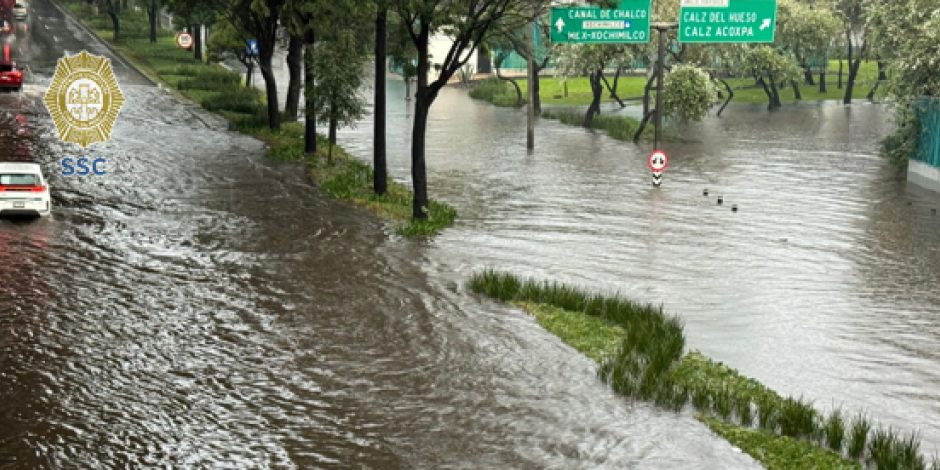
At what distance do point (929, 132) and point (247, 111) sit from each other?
29244 millimetres

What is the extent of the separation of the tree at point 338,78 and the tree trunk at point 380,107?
11.5 feet

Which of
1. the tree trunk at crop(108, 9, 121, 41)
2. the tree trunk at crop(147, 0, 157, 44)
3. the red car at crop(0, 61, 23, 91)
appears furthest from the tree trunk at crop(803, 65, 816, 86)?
the red car at crop(0, 61, 23, 91)

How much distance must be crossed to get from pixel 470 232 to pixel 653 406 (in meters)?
12.4

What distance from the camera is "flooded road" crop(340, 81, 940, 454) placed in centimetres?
1723

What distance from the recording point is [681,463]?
12789mm

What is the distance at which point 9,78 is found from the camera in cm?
4978

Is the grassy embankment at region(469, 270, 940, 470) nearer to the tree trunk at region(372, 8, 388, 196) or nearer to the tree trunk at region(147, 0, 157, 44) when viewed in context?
the tree trunk at region(372, 8, 388, 196)

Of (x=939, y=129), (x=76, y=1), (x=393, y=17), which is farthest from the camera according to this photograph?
(x=76, y=1)

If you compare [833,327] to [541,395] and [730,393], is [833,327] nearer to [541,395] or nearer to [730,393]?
[730,393]

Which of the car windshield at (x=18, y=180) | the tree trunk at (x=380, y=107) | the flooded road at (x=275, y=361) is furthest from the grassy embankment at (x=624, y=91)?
the flooded road at (x=275, y=361)

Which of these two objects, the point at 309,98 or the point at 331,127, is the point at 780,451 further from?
the point at 331,127

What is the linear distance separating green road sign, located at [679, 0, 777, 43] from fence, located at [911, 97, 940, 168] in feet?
19.6

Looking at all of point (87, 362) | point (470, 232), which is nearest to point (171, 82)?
point (470, 232)

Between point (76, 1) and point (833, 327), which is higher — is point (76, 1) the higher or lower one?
the higher one
